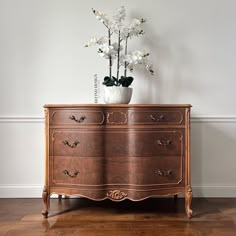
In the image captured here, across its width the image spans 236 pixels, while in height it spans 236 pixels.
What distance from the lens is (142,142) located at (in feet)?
7.23

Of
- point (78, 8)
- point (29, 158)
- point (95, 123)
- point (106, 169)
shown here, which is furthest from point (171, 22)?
point (29, 158)

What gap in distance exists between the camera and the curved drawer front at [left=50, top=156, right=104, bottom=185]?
221 centimetres

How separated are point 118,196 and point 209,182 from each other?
107 centimetres

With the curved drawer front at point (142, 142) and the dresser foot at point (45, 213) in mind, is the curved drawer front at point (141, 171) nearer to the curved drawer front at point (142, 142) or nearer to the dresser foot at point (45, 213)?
the curved drawer front at point (142, 142)

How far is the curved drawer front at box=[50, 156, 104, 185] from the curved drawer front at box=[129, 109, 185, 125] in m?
0.41

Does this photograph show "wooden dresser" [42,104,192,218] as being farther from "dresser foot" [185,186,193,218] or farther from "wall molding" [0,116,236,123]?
"wall molding" [0,116,236,123]

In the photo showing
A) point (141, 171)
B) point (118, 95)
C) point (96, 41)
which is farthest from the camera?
point (96, 41)

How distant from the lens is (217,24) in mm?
2809

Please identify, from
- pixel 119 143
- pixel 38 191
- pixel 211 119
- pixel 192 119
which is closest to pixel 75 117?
pixel 119 143

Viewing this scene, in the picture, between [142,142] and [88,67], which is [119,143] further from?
[88,67]

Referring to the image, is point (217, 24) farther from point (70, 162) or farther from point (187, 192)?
point (70, 162)

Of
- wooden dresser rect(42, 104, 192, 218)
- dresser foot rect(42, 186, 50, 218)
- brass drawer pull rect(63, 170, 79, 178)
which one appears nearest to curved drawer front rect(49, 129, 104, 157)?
wooden dresser rect(42, 104, 192, 218)

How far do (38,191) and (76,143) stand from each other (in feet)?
2.89

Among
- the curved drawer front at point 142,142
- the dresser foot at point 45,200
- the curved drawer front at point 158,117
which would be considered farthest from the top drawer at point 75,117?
the dresser foot at point 45,200
